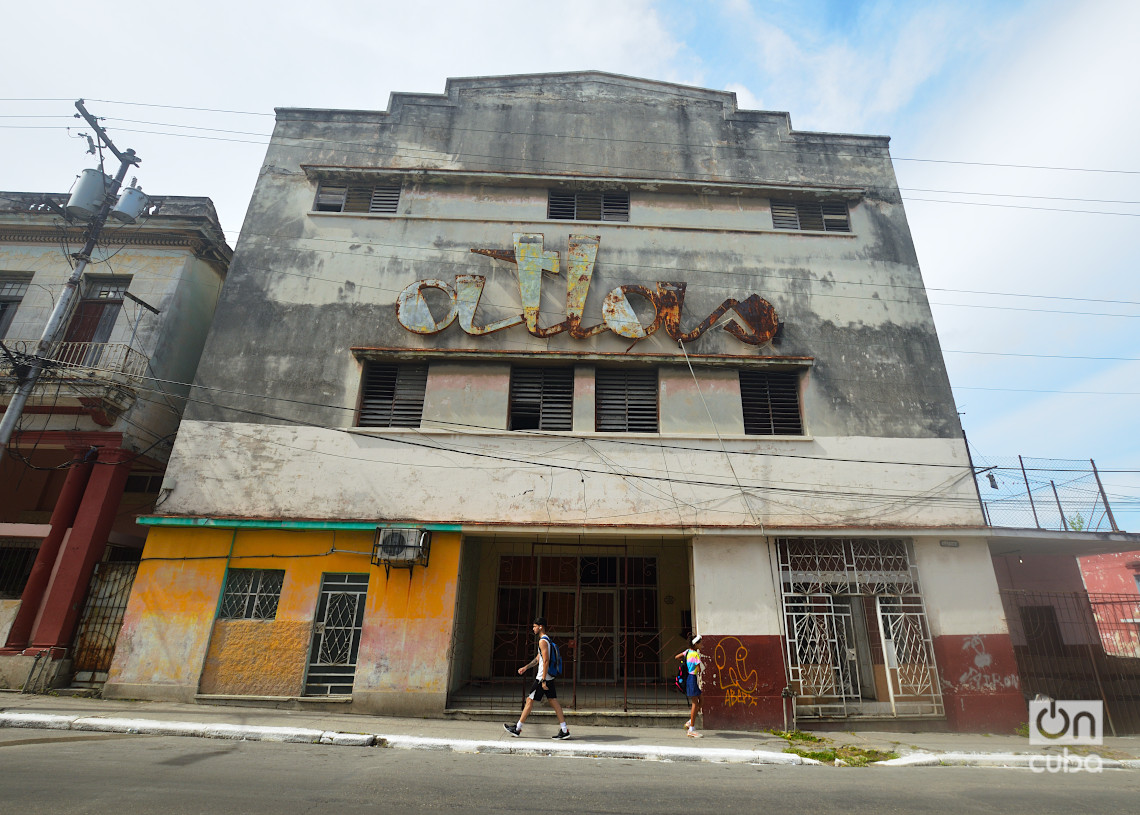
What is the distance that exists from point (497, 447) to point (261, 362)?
5.43 m

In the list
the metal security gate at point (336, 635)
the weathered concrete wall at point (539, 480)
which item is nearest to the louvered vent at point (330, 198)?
the weathered concrete wall at point (539, 480)

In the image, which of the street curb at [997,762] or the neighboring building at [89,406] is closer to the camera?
the street curb at [997,762]

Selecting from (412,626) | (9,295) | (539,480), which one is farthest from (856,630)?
(9,295)

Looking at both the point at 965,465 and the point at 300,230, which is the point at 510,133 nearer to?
the point at 300,230

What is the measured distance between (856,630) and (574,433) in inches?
269

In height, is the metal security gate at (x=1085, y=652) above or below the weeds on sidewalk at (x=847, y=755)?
above

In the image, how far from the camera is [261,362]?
39.7ft

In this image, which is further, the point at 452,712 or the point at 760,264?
the point at 760,264

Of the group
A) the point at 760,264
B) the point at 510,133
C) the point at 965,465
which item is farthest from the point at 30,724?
the point at 965,465

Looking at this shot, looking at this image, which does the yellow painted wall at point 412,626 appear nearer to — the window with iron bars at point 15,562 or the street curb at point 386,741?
the street curb at point 386,741

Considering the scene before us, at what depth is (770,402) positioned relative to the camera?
40.5 feet

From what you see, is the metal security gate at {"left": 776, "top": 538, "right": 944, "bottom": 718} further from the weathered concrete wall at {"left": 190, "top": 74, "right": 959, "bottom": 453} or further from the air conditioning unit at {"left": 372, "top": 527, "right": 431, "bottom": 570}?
the air conditioning unit at {"left": 372, "top": 527, "right": 431, "bottom": 570}

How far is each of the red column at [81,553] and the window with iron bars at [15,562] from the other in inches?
69.4

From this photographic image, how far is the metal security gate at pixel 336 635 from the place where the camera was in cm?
1016
